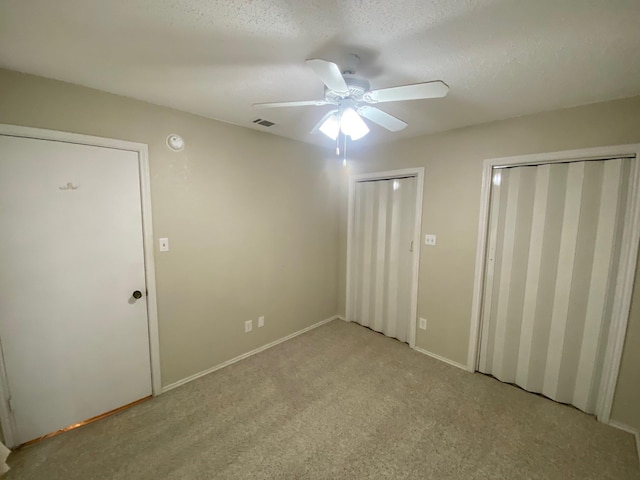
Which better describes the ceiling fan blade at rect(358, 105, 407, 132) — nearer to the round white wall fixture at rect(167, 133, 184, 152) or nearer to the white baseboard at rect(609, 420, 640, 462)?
the round white wall fixture at rect(167, 133, 184, 152)

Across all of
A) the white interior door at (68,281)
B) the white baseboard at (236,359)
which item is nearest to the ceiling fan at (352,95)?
the white interior door at (68,281)

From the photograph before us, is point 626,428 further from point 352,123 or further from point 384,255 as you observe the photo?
point 352,123

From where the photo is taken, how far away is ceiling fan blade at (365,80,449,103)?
3.61 feet

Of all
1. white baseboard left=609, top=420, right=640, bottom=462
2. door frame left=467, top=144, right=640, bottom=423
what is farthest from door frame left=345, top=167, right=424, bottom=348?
white baseboard left=609, top=420, right=640, bottom=462

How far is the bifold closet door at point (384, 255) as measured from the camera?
2.82 m

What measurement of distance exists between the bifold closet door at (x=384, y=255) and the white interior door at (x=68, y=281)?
7.56 feet

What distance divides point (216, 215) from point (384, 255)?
190 centimetres

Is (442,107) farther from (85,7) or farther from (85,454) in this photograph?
(85,454)

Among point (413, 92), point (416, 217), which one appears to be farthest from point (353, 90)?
point (416, 217)

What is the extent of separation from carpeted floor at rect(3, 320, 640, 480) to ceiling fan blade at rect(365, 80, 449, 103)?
2.05 m

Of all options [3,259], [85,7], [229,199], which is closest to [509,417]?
[229,199]

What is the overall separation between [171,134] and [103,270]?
3.68ft

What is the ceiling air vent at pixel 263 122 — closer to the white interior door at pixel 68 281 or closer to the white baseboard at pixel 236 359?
the white interior door at pixel 68 281

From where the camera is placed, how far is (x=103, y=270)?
1.78 m
